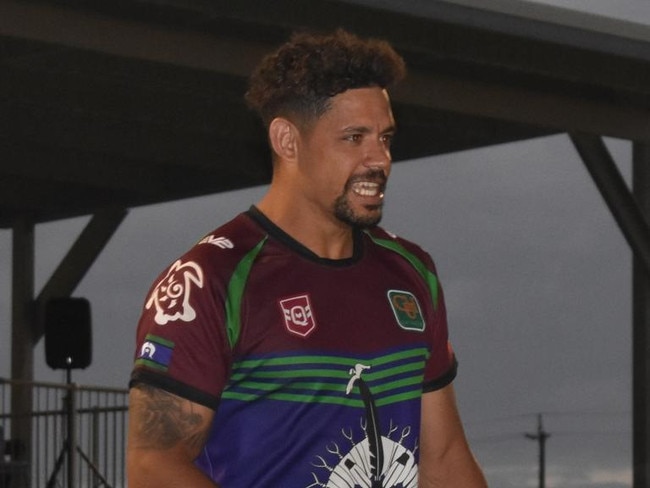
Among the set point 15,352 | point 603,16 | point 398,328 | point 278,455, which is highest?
point 603,16

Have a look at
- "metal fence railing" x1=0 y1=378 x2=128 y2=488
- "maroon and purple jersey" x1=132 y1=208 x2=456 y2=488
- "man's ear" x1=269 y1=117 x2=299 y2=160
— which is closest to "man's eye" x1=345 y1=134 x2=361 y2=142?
"man's ear" x1=269 y1=117 x2=299 y2=160

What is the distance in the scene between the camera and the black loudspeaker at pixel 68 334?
44.0 feet

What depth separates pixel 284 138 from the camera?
12.0 ft

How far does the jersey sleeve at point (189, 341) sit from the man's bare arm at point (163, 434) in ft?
0.09

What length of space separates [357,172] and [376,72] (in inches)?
9.2

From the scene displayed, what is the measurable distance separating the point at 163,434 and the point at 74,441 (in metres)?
9.62

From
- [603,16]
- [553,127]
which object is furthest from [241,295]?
[553,127]

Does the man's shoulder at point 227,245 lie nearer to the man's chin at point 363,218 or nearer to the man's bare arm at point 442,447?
the man's chin at point 363,218

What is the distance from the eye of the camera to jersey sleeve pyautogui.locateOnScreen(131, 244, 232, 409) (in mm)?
3373

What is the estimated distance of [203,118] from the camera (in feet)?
41.4

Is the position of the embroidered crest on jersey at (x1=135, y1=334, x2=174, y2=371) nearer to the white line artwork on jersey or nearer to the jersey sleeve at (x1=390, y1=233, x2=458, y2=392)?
the white line artwork on jersey

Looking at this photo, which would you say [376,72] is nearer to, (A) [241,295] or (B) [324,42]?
(B) [324,42]

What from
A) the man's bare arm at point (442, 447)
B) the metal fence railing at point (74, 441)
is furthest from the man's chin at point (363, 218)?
the metal fence railing at point (74, 441)

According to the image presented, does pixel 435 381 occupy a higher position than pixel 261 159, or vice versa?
pixel 261 159
